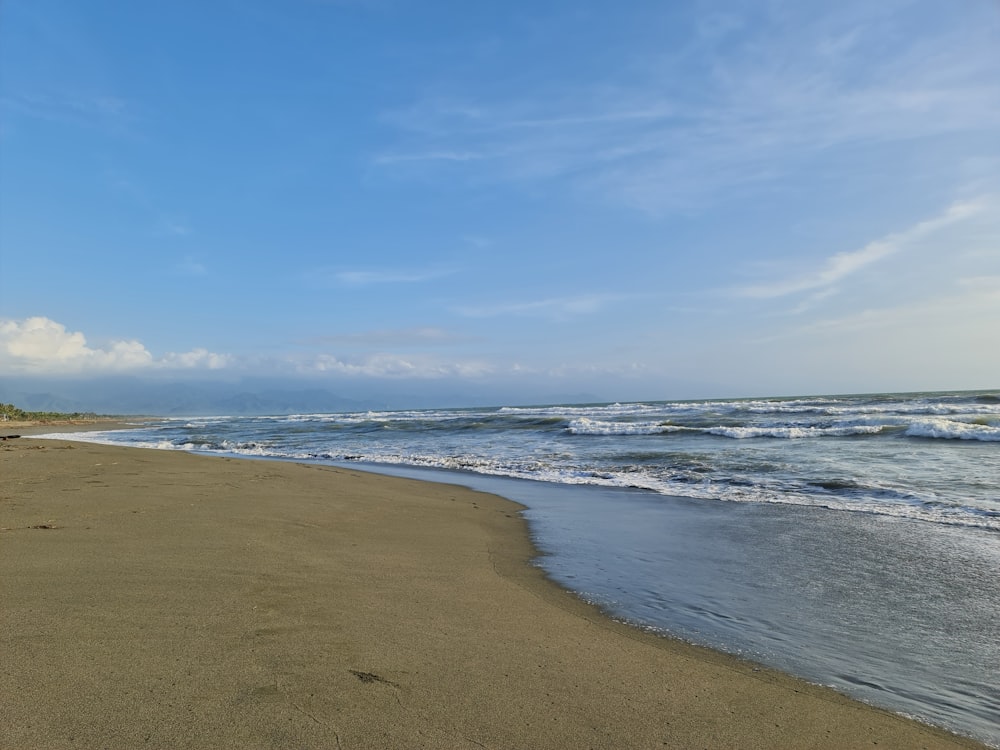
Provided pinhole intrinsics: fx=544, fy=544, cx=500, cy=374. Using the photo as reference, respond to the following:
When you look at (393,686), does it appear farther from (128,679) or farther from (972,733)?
(972,733)

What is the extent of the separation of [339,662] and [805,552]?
5.22 metres

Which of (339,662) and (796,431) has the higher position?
(339,662)

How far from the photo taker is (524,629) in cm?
369

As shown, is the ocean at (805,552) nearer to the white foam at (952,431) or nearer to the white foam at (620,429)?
the white foam at (952,431)

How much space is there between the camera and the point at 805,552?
19.6 feet

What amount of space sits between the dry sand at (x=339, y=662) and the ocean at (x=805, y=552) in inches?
17.0

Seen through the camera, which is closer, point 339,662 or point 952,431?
point 339,662

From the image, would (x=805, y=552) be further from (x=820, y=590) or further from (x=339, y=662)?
(x=339, y=662)

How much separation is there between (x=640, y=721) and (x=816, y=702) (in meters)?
1.08

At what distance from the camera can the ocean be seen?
3.43m

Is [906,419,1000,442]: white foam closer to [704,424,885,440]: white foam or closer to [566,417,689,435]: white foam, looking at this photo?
[704,424,885,440]: white foam

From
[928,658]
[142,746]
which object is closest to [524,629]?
[142,746]

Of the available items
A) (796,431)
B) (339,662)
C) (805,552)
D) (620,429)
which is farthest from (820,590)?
(620,429)

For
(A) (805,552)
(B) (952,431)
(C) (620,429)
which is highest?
(B) (952,431)
